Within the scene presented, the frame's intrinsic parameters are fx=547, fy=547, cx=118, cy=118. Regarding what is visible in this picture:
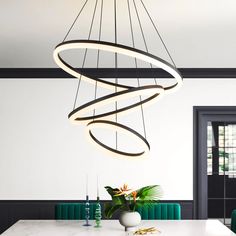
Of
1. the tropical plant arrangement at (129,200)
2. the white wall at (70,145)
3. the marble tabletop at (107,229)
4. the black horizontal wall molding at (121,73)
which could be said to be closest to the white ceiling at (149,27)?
the black horizontal wall molding at (121,73)

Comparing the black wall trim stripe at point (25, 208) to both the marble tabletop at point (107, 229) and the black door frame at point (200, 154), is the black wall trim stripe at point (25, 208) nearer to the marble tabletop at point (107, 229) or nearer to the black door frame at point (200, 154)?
the black door frame at point (200, 154)

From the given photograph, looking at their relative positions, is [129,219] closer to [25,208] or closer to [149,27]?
[149,27]

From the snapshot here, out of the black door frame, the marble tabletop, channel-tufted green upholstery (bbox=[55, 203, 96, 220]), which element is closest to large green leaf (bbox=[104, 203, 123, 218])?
the marble tabletop

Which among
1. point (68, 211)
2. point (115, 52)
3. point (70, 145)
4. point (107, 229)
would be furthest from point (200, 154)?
point (115, 52)

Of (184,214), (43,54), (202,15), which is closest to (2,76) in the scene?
(43,54)

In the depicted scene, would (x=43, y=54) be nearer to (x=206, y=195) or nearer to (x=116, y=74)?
(x=116, y=74)

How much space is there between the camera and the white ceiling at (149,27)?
10.4 feet

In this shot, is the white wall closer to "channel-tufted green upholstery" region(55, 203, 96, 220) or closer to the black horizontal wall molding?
the black horizontal wall molding

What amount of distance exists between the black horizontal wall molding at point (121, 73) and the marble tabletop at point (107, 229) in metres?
1.76

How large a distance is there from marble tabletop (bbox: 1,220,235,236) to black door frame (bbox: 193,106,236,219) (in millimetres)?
1304

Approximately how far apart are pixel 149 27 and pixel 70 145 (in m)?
2.01

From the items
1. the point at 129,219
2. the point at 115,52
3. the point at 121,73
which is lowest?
the point at 129,219

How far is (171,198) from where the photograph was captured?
5.29 m

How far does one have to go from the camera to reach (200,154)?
531cm
